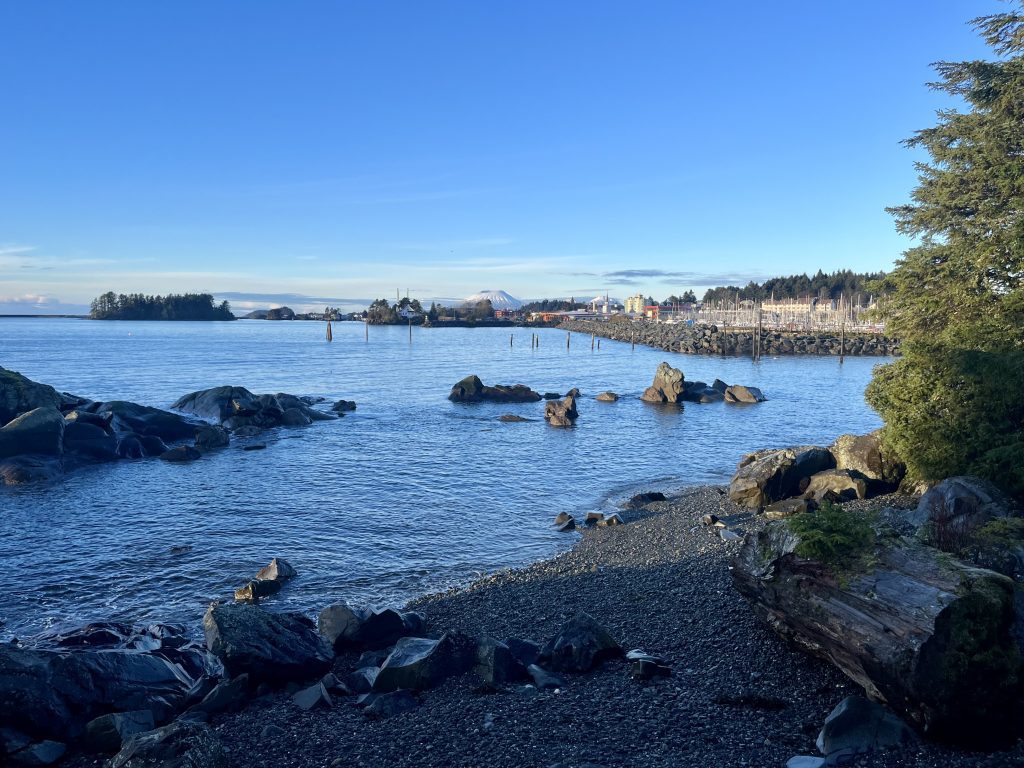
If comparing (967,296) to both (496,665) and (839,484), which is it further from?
(496,665)

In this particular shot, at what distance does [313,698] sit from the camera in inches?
406

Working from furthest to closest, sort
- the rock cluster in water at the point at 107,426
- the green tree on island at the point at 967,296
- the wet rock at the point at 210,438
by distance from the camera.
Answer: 1. the wet rock at the point at 210,438
2. the rock cluster in water at the point at 107,426
3. the green tree on island at the point at 967,296

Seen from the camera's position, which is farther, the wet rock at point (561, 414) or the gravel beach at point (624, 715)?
the wet rock at point (561, 414)

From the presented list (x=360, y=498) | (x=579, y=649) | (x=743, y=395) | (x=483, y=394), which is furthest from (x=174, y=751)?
(x=743, y=395)

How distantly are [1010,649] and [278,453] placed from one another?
32098mm

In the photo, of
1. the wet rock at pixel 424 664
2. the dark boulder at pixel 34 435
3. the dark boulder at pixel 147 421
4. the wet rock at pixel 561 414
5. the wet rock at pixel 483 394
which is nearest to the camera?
the wet rock at pixel 424 664

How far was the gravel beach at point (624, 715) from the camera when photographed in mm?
8039

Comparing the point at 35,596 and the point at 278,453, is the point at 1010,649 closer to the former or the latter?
the point at 35,596

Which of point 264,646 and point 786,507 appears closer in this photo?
point 264,646

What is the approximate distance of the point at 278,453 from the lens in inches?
1366

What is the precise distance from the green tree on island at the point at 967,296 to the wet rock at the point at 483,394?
32.5 meters

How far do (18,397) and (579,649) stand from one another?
37652mm

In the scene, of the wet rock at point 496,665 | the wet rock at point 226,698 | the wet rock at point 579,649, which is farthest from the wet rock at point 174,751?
the wet rock at point 579,649

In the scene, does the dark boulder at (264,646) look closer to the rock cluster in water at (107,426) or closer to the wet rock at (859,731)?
the wet rock at (859,731)
